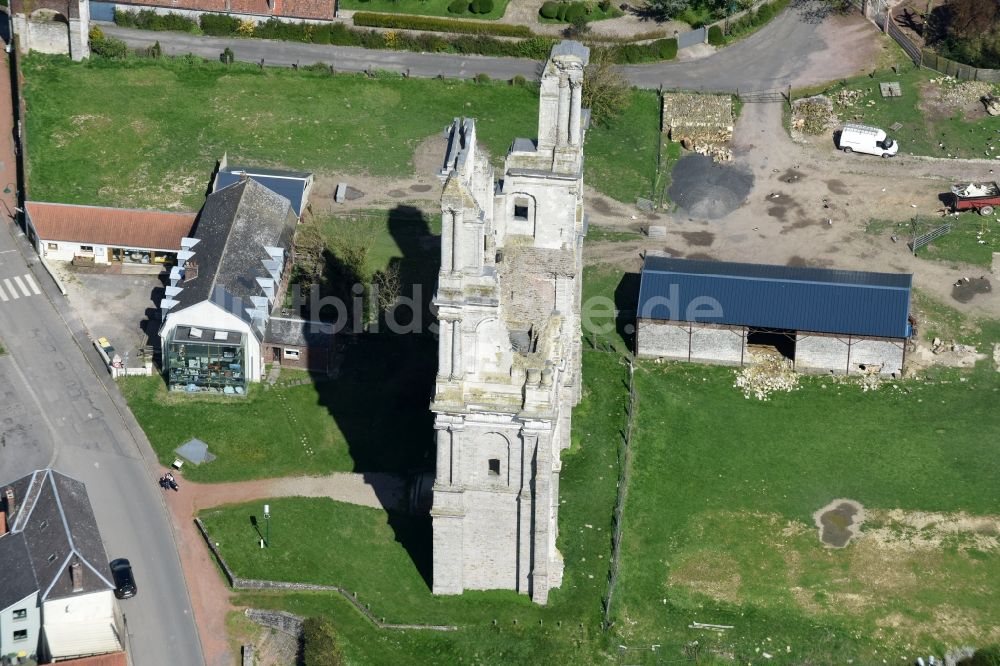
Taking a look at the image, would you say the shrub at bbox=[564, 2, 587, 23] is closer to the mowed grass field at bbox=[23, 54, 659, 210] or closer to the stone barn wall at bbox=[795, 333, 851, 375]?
the mowed grass field at bbox=[23, 54, 659, 210]

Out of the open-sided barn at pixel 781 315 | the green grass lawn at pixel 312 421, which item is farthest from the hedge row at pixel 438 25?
the green grass lawn at pixel 312 421

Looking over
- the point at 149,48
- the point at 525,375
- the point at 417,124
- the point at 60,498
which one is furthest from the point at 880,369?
the point at 149,48

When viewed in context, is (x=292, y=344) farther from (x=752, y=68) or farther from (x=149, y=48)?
(x=752, y=68)

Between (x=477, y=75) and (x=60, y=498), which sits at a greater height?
(x=477, y=75)

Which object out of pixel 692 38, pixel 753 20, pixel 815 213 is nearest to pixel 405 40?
pixel 692 38

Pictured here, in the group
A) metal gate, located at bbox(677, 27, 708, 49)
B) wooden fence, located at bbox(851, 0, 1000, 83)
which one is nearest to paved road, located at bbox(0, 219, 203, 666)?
metal gate, located at bbox(677, 27, 708, 49)
